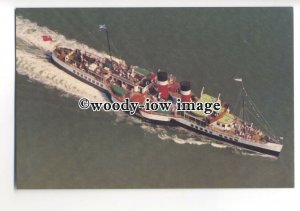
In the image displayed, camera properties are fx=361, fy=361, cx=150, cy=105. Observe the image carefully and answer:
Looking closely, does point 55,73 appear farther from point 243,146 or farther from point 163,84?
point 243,146

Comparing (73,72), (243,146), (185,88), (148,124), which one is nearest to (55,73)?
(73,72)

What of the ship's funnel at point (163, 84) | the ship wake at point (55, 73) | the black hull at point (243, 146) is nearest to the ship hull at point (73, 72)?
the ship wake at point (55, 73)

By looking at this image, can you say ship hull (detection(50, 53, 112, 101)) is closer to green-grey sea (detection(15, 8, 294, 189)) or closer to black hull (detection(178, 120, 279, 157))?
green-grey sea (detection(15, 8, 294, 189))

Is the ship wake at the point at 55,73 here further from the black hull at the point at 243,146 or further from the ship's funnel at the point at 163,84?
the ship's funnel at the point at 163,84

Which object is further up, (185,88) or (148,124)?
(185,88)

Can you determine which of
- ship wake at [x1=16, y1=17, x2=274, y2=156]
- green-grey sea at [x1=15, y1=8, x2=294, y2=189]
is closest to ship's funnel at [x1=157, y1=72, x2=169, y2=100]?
green-grey sea at [x1=15, y1=8, x2=294, y2=189]

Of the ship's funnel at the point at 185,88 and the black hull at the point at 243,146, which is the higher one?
the ship's funnel at the point at 185,88

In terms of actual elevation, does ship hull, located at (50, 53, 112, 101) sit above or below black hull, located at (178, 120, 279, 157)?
above

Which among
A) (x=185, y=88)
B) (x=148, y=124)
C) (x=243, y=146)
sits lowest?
(x=243, y=146)
